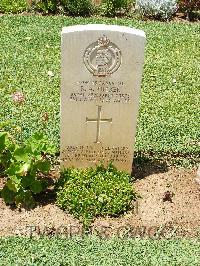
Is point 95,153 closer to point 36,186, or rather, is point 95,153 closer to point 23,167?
point 36,186

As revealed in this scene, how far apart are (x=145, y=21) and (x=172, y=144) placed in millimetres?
4678

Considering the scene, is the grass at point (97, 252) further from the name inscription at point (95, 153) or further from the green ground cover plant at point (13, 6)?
the green ground cover plant at point (13, 6)

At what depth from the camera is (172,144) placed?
6398 millimetres

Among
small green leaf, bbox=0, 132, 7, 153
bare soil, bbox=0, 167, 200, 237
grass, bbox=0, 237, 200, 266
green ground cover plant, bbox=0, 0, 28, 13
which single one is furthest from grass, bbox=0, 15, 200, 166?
grass, bbox=0, 237, 200, 266

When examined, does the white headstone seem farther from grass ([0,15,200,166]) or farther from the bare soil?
grass ([0,15,200,166])

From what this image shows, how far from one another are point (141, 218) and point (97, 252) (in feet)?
2.48

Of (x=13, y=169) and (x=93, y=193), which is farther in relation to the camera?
(x=93, y=193)

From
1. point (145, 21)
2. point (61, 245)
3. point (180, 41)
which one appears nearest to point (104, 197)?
point (61, 245)

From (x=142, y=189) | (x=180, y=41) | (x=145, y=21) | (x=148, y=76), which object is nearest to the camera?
(x=142, y=189)

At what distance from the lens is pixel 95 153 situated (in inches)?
214

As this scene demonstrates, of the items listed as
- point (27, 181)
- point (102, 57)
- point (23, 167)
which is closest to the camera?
point (102, 57)

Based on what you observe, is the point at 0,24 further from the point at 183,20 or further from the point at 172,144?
the point at 172,144

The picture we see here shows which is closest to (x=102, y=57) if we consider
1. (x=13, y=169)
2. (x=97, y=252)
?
(x=13, y=169)

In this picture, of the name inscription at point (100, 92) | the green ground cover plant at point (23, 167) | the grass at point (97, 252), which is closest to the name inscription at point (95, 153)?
the green ground cover plant at point (23, 167)
